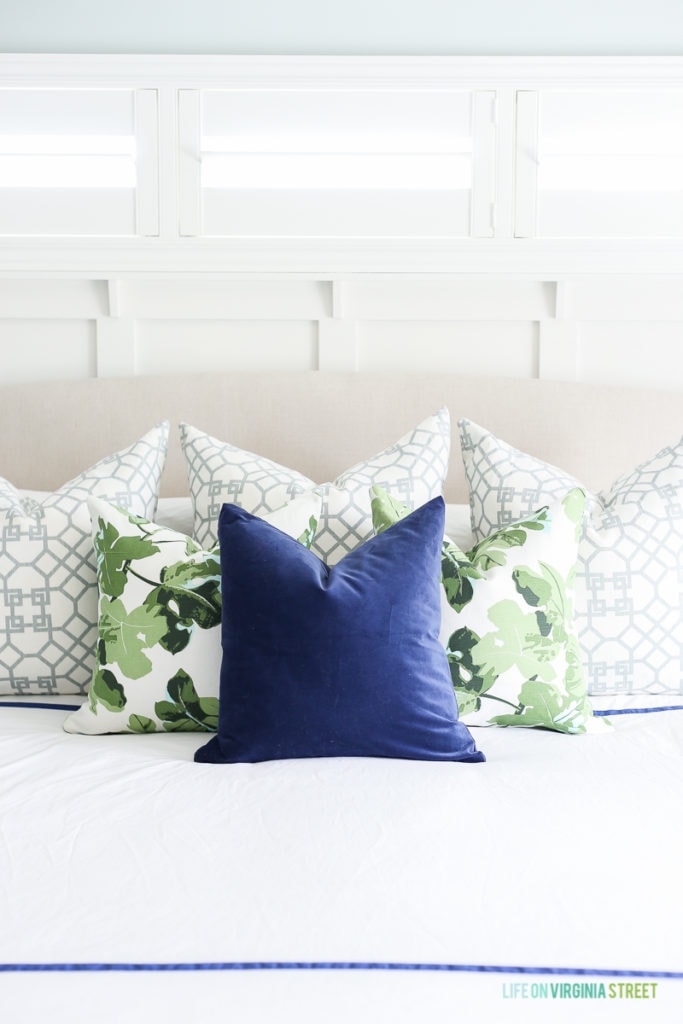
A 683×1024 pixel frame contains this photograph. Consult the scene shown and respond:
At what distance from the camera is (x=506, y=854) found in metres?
0.95

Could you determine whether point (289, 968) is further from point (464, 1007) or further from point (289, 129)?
point (289, 129)

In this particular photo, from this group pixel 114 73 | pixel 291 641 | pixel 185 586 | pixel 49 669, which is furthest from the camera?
pixel 114 73

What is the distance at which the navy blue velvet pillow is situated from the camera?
120 cm

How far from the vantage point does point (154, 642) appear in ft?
4.45

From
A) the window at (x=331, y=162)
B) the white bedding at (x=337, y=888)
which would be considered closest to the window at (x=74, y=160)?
the window at (x=331, y=162)

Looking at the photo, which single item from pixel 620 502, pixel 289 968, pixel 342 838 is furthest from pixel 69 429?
pixel 289 968

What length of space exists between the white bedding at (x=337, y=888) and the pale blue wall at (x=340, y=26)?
1693 mm

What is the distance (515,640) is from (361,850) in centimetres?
51

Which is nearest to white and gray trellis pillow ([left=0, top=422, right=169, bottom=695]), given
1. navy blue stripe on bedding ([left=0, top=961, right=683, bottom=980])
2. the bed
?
the bed

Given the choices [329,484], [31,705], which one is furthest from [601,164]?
[31,705]

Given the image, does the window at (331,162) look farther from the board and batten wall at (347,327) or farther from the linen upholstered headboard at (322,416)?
the linen upholstered headboard at (322,416)

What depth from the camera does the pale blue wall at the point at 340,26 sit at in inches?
82.7

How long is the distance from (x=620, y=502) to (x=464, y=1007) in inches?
39.2

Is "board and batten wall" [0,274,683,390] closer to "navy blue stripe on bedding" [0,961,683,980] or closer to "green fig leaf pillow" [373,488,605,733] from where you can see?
"green fig leaf pillow" [373,488,605,733]
